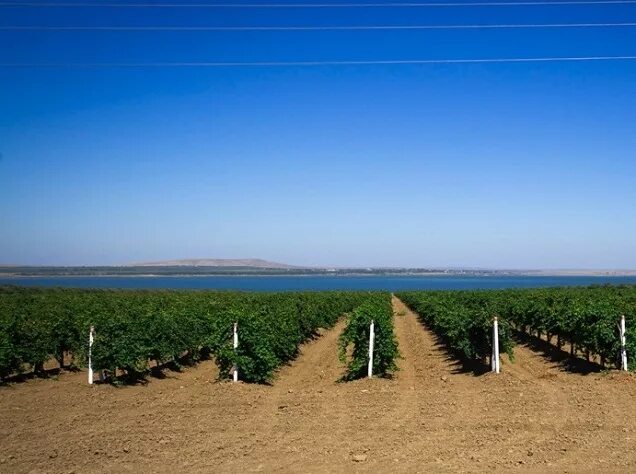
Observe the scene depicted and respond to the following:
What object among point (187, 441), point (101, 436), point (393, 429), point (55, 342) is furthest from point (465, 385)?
point (55, 342)

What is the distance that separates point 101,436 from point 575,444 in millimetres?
8088

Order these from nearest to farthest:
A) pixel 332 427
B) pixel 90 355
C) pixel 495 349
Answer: pixel 332 427, pixel 90 355, pixel 495 349

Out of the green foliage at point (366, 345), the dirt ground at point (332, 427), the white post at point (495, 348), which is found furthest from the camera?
the green foliage at point (366, 345)

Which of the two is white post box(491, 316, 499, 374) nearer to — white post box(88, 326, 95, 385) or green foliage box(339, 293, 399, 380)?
green foliage box(339, 293, 399, 380)

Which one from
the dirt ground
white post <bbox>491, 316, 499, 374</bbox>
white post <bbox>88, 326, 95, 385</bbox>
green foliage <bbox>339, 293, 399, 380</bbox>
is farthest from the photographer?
green foliage <bbox>339, 293, 399, 380</bbox>

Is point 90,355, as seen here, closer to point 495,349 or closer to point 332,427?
point 332,427

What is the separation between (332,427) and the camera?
10711 millimetres

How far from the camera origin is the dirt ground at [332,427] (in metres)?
8.67

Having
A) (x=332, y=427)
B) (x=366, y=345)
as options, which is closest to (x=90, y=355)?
(x=366, y=345)

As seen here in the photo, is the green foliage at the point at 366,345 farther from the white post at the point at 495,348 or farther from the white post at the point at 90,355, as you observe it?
the white post at the point at 90,355

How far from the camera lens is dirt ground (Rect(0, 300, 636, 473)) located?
8672mm

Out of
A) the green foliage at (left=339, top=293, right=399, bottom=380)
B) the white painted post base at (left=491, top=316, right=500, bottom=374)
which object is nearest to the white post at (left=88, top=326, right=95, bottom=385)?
the green foliage at (left=339, top=293, right=399, bottom=380)

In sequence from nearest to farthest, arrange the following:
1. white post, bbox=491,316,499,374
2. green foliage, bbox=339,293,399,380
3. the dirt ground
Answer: the dirt ground, white post, bbox=491,316,499,374, green foliage, bbox=339,293,399,380

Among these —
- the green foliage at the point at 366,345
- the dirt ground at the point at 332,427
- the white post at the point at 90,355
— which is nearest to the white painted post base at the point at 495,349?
the dirt ground at the point at 332,427
